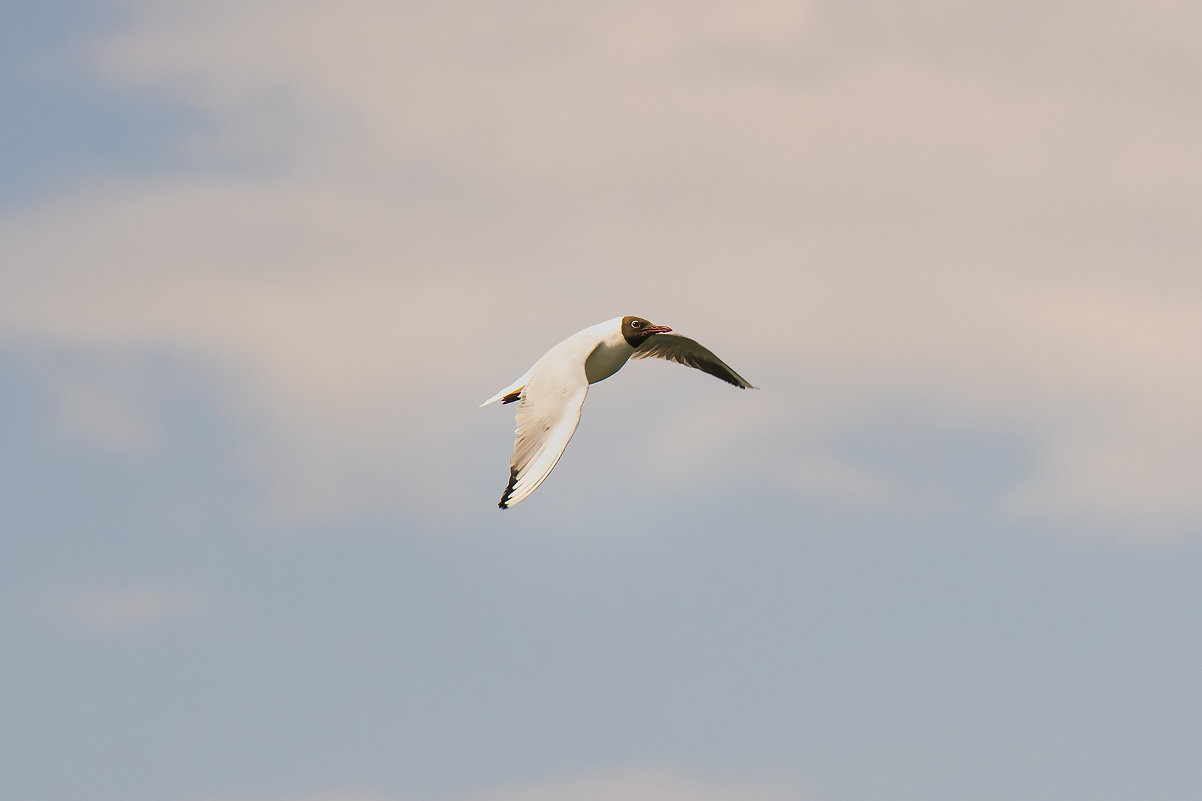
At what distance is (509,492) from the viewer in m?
23.9

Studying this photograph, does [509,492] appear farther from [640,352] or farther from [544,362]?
[640,352]

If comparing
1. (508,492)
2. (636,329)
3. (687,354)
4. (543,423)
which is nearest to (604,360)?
(636,329)

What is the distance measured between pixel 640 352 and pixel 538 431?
9.46m

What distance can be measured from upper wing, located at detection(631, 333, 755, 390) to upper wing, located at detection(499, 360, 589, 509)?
650cm

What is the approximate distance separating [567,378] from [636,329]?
4637mm

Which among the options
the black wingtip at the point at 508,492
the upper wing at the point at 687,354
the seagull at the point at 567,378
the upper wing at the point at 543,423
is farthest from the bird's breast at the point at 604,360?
the black wingtip at the point at 508,492

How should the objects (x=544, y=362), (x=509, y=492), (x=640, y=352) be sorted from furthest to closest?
(x=640, y=352)
(x=544, y=362)
(x=509, y=492)

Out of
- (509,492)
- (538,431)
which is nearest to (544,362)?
(538,431)

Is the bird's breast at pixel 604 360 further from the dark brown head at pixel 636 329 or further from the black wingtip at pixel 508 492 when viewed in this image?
the black wingtip at pixel 508 492

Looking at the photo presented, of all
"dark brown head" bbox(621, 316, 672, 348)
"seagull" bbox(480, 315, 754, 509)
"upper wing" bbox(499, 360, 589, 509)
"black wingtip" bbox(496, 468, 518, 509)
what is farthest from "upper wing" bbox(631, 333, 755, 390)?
"black wingtip" bbox(496, 468, 518, 509)

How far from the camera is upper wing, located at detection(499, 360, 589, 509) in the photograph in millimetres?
24266

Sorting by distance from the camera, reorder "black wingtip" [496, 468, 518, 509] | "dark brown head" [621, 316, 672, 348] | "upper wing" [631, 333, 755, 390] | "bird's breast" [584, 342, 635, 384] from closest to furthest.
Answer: "black wingtip" [496, 468, 518, 509], "bird's breast" [584, 342, 635, 384], "dark brown head" [621, 316, 672, 348], "upper wing" [631, 333, 755, 390]

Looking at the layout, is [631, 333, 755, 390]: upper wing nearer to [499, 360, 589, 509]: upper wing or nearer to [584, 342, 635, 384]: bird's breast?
[584, 342, 635, 384]: bird's breast

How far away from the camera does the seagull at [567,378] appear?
24672 millimetres
